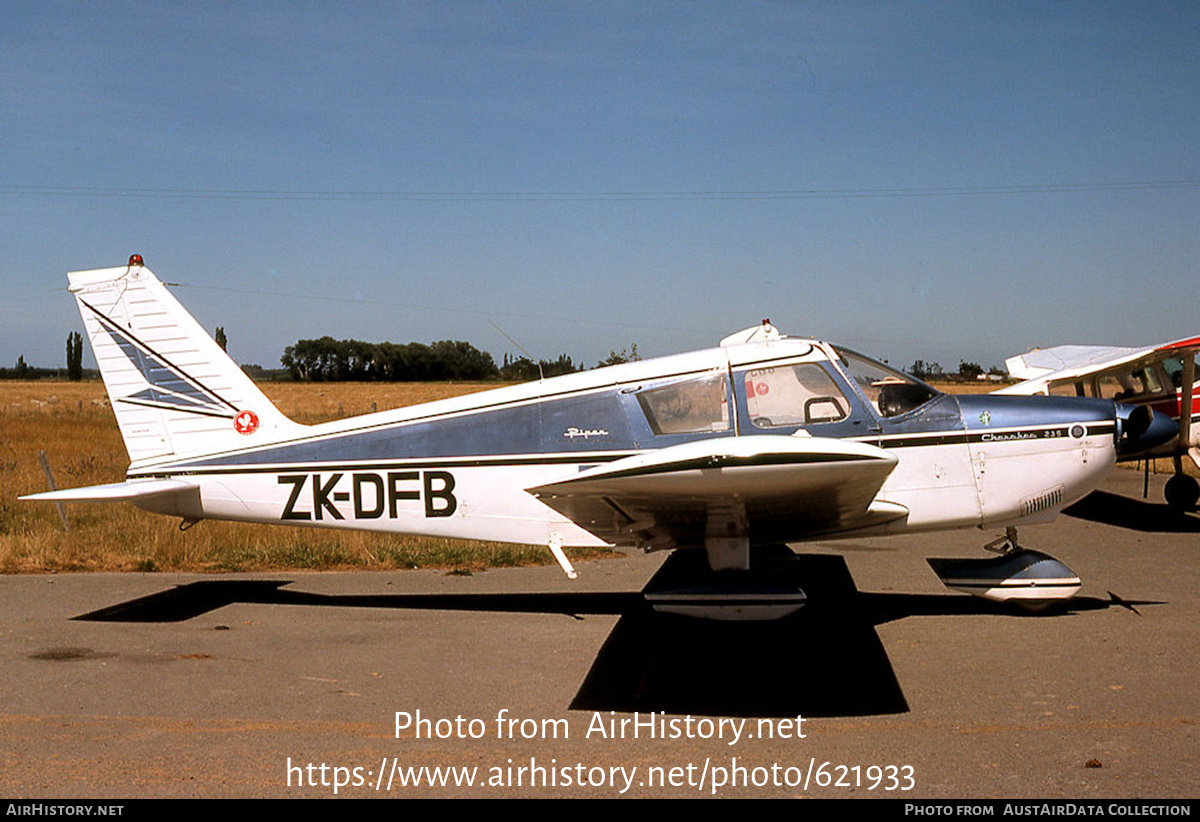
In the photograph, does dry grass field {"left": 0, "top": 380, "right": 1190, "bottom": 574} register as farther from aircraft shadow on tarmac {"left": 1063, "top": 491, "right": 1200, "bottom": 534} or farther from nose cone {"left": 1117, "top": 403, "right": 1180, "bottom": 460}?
aircraft shadow on tarmac {"left": 1063, "top": 491, "right": 1200, "bottom": 534}

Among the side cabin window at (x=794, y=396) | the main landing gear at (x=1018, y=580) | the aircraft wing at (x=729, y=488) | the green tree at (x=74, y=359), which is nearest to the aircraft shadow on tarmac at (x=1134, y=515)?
the main landing gear at (x=1018, y=580)

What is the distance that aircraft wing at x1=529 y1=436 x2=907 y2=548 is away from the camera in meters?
4.82

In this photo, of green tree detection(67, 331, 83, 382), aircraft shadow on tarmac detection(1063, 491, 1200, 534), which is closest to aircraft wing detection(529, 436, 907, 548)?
aircraft shadow on tarmac detection(1063, 491, 1200, 534)

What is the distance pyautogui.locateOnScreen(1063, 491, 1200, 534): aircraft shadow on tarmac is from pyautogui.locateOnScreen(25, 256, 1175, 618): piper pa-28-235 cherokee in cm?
449

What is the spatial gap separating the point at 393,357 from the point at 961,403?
226 ft

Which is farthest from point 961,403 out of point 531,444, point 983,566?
point 531,444

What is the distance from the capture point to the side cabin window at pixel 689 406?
21.4 ft

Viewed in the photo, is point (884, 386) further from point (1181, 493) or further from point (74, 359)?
point (74, 359)

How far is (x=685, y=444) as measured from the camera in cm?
586

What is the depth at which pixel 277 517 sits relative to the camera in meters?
7.30

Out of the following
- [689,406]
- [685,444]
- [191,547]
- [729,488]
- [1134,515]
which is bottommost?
[1134,515]

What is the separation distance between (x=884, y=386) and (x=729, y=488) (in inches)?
89.5

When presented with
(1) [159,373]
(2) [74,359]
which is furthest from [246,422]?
(2) [74,359]
